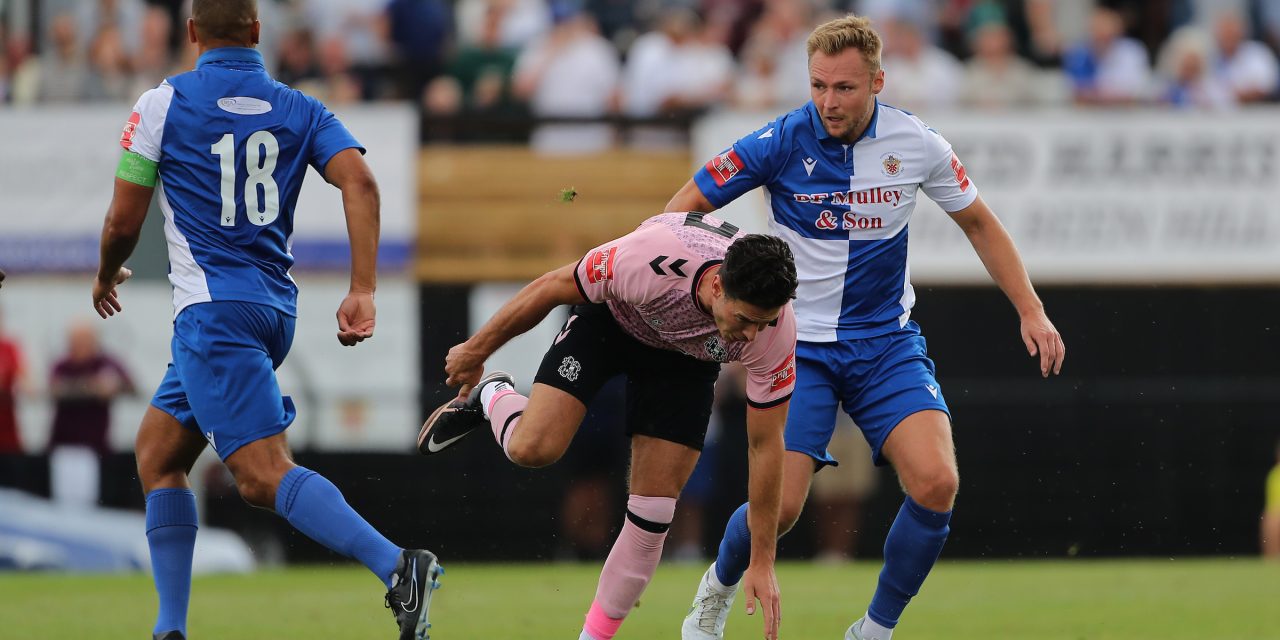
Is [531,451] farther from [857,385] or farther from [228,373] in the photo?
[857,385]

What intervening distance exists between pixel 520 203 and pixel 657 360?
30.1 ft

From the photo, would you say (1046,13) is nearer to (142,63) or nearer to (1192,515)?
(1192,515)

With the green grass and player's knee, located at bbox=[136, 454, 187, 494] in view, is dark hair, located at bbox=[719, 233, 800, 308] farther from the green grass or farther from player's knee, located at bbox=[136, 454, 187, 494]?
the green grass

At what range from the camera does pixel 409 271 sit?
1605 centimetres

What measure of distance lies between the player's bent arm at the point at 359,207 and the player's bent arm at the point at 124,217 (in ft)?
2.25

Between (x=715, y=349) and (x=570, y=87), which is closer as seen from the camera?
(x=715, y=349)

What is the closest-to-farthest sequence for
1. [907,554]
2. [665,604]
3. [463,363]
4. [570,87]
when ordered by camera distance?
[463,363] < [907,554] < [665,604] < [570,87]

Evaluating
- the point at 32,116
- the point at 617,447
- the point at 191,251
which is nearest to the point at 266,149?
the point at 191,251

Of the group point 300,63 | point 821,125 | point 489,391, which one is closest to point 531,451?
point 489,391

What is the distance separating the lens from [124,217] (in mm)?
6652

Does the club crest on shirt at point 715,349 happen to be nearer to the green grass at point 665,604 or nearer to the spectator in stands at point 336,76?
the green grass at point 665,604

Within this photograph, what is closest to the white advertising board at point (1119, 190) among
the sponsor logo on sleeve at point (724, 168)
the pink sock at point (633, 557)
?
the sponsor logo on sleeve at point (724, 168)

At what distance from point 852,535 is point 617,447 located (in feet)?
8.26

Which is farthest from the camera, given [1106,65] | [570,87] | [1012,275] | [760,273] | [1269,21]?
[1269,21]
